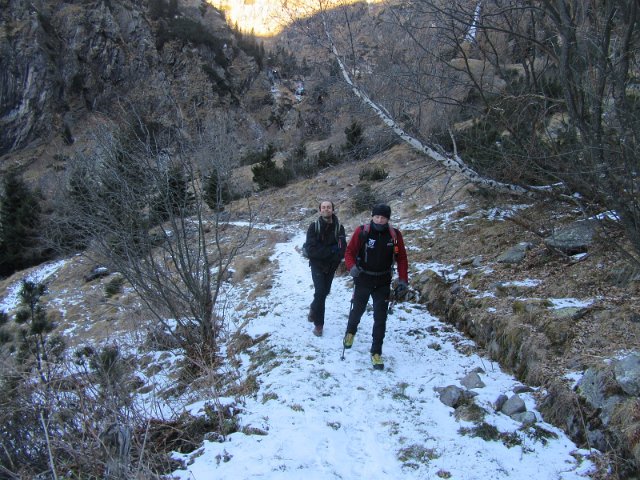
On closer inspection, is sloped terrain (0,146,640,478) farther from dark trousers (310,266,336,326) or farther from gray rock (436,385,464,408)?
dark trousers (310,266,336,326)

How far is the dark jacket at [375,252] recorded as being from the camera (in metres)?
4.22

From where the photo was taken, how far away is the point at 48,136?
4300 cm

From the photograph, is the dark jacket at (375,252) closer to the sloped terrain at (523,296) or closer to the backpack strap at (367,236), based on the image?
the backpack strap at (367,236)

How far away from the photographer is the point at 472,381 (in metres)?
3.83

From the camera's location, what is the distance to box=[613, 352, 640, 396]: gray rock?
9.20ft

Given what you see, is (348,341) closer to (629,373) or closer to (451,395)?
(451,395)

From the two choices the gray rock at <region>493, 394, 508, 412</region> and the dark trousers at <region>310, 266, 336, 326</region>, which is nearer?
the gray rock at <region>493, 394, 508, 412</region>

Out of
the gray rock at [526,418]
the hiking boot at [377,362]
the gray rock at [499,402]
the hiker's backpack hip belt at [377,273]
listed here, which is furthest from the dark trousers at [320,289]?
the gray rock at [526,418]

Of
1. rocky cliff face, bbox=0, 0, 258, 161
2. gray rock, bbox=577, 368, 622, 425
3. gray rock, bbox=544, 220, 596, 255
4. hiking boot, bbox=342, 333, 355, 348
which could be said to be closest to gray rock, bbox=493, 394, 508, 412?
gray rock, bbox=577, 368, 622, 425

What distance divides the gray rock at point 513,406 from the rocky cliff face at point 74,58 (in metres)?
39.9

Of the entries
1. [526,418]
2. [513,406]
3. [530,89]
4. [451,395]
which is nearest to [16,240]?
[530,89]

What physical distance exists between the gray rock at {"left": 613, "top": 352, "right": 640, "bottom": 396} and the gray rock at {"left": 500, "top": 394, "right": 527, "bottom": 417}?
73 cm

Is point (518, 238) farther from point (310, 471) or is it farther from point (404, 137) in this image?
point (310, 471)

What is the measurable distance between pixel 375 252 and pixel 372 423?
1.62 metres
